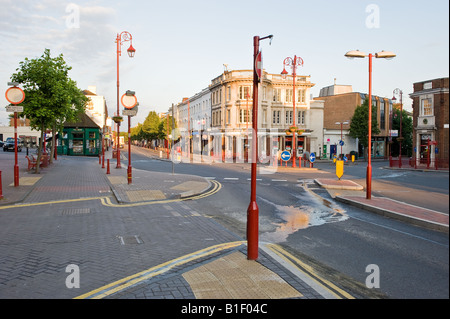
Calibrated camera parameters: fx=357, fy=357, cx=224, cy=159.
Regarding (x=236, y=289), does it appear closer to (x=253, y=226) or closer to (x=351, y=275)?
(x=253, y=226)

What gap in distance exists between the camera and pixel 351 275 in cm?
595

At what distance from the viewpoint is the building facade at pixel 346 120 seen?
6044 cm

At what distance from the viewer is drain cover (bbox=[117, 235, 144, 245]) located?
7676mm

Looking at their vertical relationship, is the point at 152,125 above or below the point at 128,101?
above

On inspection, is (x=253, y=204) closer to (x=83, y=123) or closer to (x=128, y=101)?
(x=128, y=101)

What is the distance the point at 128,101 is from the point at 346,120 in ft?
175

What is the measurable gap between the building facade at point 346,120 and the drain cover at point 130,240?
53449 millimetres

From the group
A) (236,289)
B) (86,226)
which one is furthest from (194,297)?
(86,226)

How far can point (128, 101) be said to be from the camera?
18578mm

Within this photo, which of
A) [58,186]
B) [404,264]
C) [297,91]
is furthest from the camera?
[297,91]

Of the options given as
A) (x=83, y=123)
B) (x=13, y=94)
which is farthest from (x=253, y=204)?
(x=83, y=123)

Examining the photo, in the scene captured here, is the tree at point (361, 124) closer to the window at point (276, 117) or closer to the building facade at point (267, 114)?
the building facade at point (267, 114)

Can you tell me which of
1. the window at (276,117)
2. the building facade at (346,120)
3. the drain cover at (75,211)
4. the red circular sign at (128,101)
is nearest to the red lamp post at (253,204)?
the drain cover at (75,211)
